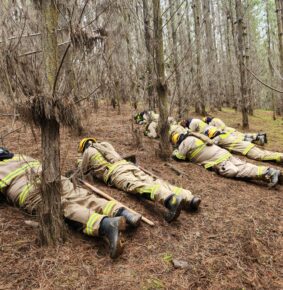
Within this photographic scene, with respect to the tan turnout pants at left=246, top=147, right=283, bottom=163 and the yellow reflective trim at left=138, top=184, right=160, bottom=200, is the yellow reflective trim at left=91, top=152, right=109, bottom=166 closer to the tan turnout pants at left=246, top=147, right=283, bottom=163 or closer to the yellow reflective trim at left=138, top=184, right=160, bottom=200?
the yellow reflective trim at left=138, top=184, right=160, bottom=200

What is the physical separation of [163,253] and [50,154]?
1502 millimetres

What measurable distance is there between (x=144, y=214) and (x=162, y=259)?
2.86 feet

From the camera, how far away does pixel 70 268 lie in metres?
2.45

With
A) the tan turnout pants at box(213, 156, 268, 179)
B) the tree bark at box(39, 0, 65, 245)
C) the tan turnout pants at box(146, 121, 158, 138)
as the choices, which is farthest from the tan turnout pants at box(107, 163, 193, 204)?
the tan turnout pants at box(146, 121, 158, 138)

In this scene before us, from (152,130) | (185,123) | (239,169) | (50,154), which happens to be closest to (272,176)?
(239,169)

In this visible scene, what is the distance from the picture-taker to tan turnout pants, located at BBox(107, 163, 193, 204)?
3.47 metres

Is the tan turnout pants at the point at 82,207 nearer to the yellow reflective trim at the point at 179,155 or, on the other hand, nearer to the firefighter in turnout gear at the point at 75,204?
the firefighter in turnout gear at the point at 75,204

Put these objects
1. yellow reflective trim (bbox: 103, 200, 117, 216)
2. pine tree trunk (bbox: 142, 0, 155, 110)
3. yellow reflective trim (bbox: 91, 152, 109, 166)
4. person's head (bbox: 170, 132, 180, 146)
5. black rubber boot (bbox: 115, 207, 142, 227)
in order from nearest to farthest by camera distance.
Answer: black rubber boot (bbox: 115, 207, 142, 227) < yellow reflective trim (bbox: 103, 200, 117, 216) < yellow reflective trim (bbox: 91, 152, 109, 166) < pine tree trunk (bbox: 142, 0, 155, 110) < person's head (bbox: 170, 132, 180, 146)

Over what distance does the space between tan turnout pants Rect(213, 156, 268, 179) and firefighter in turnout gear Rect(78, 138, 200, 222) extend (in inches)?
67.1

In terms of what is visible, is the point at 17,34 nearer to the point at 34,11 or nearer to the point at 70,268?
the point at 34,11

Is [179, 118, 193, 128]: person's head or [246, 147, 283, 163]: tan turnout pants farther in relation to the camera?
[179, 118, 193, 128]: person's head

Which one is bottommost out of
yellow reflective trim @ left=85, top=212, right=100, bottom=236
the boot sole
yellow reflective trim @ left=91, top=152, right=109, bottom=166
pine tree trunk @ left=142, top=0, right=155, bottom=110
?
the boot sole

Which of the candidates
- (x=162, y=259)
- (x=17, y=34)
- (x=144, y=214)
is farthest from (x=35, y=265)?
(x=17, y=34)

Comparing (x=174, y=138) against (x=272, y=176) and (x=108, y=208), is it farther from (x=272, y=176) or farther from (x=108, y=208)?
(x=108, y=208)
